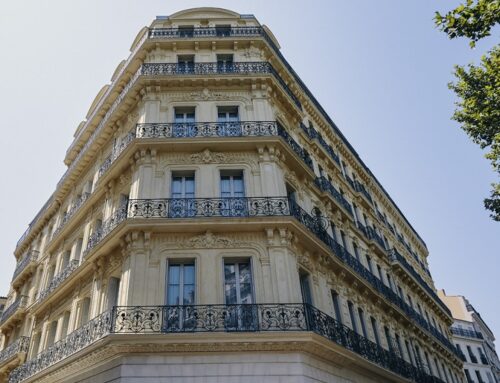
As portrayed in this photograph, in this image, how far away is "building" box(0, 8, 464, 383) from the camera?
381 inches

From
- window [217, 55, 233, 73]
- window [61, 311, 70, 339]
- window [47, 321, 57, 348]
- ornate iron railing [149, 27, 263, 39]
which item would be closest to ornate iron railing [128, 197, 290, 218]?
window [61, 311, 70, 339]

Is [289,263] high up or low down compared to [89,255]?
down

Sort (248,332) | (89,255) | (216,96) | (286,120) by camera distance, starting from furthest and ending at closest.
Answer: (286,120) < (216,96) < (89,255) < (248,332)

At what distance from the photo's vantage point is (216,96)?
15.1 metres

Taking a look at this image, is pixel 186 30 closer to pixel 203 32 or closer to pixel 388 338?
pixel 203 32

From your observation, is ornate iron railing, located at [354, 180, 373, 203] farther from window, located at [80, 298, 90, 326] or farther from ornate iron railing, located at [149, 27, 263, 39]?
window, located at [80, 298, 90, 326]

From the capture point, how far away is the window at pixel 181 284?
34.6 ft

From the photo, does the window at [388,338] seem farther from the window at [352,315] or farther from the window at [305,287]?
A: the window at [305,287]

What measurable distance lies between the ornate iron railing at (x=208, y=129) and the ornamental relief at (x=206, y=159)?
26.9 inches

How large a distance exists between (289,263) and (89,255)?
255 inches

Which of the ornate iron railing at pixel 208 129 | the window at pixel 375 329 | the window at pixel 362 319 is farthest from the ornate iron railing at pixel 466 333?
the ornate iron railing at pixel 208 129

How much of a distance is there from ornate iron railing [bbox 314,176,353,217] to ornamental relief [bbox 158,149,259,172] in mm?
4040

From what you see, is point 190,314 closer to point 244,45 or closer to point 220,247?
point 220,247

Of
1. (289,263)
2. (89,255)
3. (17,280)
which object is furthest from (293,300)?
(17,280)
